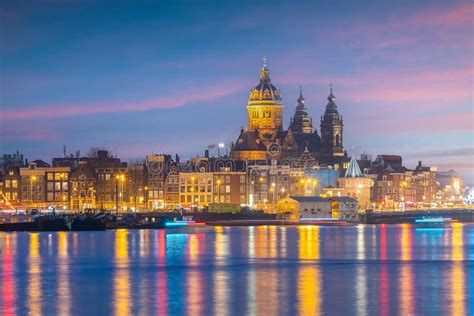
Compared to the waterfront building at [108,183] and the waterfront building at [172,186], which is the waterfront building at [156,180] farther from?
the waterfront building at [108,183]

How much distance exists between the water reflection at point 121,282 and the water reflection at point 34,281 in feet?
10.5

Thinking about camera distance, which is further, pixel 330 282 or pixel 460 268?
pixel 460 268

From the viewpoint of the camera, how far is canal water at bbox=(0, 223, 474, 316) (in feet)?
155

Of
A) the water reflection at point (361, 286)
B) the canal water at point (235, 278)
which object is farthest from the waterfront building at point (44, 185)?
the water reflection at point (361, 286)

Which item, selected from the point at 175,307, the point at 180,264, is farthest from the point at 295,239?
the point at 175,307

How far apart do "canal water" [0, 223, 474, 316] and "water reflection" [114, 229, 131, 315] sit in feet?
0.16

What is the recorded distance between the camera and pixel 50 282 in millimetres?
57281

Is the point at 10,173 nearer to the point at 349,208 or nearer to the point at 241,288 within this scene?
the point at 349,208

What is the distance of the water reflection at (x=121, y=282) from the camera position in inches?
1850

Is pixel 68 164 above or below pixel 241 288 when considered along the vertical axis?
above

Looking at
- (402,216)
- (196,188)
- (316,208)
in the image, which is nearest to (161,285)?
(316,208)

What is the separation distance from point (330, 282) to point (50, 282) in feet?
44.2

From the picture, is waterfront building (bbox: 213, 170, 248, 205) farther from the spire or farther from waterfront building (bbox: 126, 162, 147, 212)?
the spire

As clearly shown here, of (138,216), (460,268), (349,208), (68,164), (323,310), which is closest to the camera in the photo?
(323,310)
